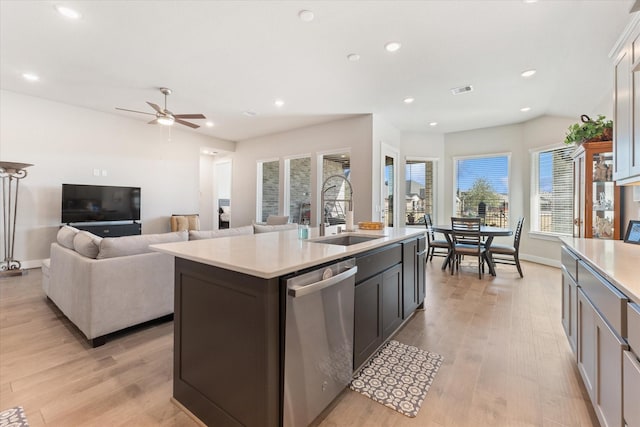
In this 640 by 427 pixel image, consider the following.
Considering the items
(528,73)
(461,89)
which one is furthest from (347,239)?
(528,73)

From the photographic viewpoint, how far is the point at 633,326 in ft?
3.26

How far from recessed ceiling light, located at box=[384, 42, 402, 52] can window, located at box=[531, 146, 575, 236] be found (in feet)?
13.7

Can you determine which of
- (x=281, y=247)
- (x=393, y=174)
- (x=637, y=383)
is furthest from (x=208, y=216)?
(x=637, y=383)

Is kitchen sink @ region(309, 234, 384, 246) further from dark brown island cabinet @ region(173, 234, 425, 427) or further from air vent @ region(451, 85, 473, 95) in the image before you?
air vent @ region(451, 85, 473, 95)

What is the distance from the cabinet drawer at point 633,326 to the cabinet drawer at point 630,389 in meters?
0.05

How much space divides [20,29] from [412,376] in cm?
500

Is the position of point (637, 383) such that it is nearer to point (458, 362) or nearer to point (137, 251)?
point (458, 362)

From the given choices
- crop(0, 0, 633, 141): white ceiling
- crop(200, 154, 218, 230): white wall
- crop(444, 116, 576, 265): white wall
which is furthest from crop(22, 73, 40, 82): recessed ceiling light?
crop(444, 116, 576, 265): white wall

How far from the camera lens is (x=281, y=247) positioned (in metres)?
1.76

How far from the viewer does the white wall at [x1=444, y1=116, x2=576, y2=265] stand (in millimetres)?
5211

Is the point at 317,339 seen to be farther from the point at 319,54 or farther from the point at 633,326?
the point at 319,54

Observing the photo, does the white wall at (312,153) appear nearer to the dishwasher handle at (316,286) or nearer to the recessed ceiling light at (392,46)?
the recessed ceiling light at (392,46)

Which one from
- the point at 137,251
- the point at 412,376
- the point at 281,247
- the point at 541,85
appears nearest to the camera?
the point at 281,247

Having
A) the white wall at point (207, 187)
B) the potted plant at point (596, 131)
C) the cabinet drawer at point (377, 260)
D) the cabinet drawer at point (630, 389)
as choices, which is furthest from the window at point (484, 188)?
the white wall at point (207, 187)
